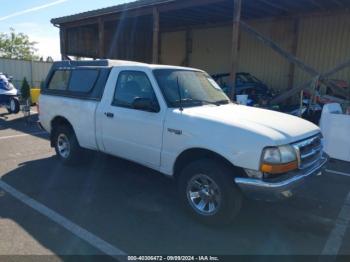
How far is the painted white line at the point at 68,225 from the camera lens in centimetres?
333

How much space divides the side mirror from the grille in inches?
71.2

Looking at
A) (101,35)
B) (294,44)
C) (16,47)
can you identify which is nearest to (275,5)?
(294,44)

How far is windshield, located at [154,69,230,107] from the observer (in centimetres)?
A: 431

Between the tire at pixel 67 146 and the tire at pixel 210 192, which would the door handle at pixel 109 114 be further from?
the tire at pixel 210 192

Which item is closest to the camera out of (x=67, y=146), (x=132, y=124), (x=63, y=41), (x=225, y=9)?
(x=132, y=124)

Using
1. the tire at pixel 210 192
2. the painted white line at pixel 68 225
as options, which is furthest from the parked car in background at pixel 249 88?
the painted white line at pixel 68 225

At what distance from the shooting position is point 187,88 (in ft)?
15.0

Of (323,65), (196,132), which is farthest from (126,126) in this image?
(323,65)

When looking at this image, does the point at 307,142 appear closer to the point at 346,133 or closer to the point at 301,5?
the point at 346,133

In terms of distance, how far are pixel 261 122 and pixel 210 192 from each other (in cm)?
102

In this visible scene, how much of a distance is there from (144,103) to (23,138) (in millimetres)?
5578

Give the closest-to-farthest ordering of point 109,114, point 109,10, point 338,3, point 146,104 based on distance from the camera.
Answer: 1. point 146,104
2. point 109,114
3. point 338,3
4. point 109,10

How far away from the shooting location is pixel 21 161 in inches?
248

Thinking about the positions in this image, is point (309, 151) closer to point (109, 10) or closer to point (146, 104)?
point (146, 104)
